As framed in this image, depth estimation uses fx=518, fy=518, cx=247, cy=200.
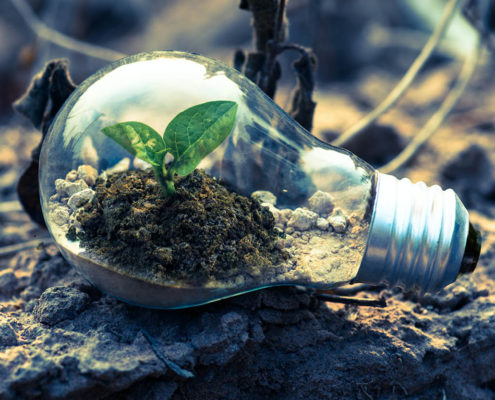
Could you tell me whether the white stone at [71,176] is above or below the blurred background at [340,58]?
below

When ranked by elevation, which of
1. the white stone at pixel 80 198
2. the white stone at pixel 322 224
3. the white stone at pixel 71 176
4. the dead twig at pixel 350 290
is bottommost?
the dead twig at pixel 350 290

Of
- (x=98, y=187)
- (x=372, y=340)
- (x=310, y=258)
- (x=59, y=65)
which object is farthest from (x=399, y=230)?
(x=59, y=65)

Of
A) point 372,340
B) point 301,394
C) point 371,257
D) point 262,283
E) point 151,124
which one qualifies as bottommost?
point 301,394

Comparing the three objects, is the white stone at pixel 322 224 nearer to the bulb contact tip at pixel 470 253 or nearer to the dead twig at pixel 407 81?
the bulb contact tip at pixel 470 253

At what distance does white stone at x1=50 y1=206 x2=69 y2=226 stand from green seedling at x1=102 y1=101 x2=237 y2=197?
8.2 inches

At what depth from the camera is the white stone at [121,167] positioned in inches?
46.8

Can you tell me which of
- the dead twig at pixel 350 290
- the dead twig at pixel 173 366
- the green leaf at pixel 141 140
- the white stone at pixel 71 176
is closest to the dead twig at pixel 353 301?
the dead twig at pixel 350 290

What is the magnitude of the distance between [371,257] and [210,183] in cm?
38

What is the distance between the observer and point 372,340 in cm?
120

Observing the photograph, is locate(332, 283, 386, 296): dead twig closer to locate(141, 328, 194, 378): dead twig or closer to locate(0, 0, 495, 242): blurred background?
locate(141, 328, 194, 378): dead twig

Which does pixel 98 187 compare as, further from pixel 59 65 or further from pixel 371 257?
pixel 371 257

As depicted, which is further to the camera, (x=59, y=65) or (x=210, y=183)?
(x=59, y=65)

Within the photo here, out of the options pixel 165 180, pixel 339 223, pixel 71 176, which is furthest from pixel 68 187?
pixel 339 223

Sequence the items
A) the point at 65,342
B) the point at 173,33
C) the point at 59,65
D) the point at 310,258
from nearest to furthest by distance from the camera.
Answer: the point at 65,342, the point at 310,258, the point at 59,65, the point at 173,33
